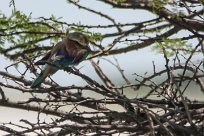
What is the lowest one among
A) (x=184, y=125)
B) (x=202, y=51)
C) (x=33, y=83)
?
(x=184, y=125)

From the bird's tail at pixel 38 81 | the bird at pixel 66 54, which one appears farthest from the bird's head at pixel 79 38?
the bird's tail at pixel 38 81

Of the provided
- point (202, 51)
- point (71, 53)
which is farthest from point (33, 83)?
point (202, 51)

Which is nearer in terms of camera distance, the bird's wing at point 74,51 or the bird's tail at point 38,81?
the bird's tail at point 38,81

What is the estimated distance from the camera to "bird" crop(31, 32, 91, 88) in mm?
4695

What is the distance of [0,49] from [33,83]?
1.24 m

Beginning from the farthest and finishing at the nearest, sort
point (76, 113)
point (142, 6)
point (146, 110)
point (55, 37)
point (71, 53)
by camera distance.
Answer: point (55, 37) < point (142, 6) < point (71, 53) < point (76, 113) < point (146, 110)

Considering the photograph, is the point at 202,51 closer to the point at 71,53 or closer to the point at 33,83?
the point at 71,53

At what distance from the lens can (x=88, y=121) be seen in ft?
15.4

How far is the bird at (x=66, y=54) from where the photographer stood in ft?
15.4

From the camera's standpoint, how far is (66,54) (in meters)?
4.85

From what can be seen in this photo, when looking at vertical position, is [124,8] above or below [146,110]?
above

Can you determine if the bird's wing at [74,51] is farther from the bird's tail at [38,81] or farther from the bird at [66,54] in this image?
the bird's tail at [38,81]

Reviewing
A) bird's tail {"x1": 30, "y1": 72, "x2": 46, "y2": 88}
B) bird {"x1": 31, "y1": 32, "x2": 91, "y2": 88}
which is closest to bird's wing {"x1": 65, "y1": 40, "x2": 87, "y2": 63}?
bird {"x1": 31, "y1": 32, "x2": 91, "y2": 88}

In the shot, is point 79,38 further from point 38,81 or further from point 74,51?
point 38,81
